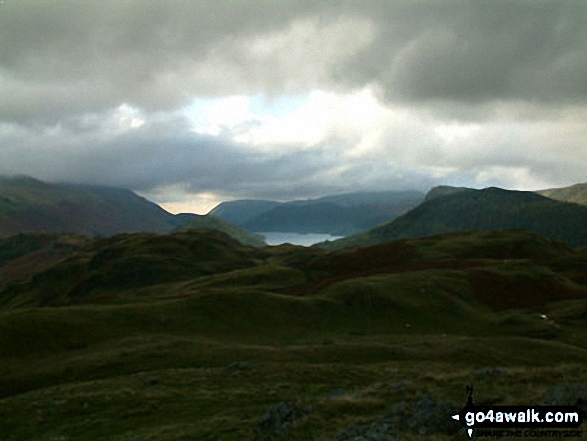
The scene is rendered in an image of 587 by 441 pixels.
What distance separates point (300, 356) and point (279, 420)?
27.9 meters

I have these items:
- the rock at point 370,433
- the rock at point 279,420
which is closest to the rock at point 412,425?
the rock at point 370,433

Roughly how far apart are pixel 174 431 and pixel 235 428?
323 centimetres

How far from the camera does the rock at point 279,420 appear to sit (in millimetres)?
21191

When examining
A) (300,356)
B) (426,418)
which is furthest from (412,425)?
(300,356)

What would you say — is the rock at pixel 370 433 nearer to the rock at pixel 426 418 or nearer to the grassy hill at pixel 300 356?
the grassy hill at pixel 300 356

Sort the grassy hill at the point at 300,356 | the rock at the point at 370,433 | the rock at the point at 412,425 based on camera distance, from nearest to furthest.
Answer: the rock at the point at 370,433
the rock at the point at 412,425
the grassy hill at the point at 300,356

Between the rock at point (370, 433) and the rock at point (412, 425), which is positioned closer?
the rock at point (370, 433)

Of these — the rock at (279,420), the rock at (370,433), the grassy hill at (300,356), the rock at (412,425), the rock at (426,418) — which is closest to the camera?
the rock at (370,433)

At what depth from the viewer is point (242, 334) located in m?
69.7

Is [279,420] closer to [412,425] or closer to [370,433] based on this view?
[370,433]

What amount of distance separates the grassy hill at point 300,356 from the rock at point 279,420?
0.08 m

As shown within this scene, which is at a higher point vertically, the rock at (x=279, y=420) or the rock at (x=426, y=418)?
the rock at (x=426, y=418)

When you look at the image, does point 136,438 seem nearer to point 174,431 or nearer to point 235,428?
point 174,431

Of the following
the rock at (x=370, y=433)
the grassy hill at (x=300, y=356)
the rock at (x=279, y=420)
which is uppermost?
the rock at (x=370, y=433)
